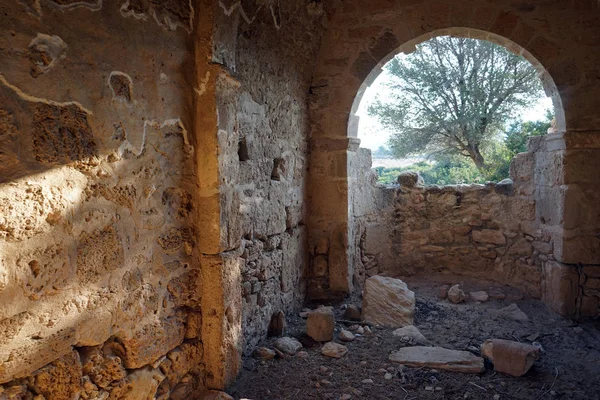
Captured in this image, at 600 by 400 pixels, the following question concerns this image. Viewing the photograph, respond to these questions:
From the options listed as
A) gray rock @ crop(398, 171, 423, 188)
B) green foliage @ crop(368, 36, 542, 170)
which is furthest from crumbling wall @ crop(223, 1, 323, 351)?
green foliage @ crop(368, 36, 542, 170)

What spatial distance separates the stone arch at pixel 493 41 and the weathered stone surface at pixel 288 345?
6.71 ft

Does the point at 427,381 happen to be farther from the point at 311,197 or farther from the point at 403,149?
the point at 403,149

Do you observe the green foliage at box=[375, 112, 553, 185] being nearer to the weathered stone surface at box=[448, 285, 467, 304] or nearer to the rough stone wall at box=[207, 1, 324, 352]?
the weathered stone surface at box=[448, 285, 467, 304]

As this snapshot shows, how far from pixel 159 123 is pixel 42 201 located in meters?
0.72

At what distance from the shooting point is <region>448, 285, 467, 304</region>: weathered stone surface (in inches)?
168

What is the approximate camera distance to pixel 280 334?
322 cm

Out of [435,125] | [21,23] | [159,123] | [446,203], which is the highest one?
[435,125]

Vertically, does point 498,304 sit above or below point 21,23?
below

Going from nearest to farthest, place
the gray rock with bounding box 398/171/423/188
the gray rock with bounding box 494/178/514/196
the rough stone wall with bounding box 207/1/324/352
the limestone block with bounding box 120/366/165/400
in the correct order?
the limestone block with bounding box 120/366/165/400 < the rough stone wall with bounding box 207/1/324/352 < the gray rock with bounding box 494/178/514/196 < the gray rock with bounding box 398/171/423/188

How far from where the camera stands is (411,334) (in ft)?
11.0

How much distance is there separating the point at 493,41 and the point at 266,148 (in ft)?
8.16

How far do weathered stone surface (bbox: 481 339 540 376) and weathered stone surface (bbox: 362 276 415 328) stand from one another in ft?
2.67

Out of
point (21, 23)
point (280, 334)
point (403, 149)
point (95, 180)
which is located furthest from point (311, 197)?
point (403, 149)

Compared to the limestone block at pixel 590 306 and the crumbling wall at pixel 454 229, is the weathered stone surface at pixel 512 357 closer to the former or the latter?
the limestone block at pixel 590 306
